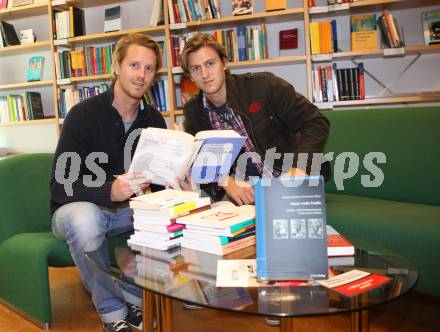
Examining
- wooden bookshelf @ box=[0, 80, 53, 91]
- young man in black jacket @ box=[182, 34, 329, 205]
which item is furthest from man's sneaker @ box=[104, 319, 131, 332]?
wooden bookshelf @ box=[0, 80, 53, 91]

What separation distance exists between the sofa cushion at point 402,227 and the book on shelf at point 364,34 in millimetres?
1413

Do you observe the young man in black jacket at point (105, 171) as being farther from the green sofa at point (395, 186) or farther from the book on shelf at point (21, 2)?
the book on shelf at point (21, 2)

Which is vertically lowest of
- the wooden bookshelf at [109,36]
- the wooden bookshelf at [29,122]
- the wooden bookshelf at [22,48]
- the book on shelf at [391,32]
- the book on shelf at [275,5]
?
the wooden bookshelf at [29,122]

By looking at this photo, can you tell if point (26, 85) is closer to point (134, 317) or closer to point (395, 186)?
point (134, 317)

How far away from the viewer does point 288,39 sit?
3.27 m

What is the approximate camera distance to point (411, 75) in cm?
309

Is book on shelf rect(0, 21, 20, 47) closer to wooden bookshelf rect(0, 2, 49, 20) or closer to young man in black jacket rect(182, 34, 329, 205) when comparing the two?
wooden bookshelf rect(0, 2, 49, 20)

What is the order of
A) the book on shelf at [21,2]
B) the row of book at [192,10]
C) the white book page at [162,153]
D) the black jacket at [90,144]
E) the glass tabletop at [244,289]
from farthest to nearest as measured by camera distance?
the book on shelf at [21,2] < the row of book at [192,10] < the black jacket at [90,144] < the white book page at [162,153] < the glass tabletop at [244,289]

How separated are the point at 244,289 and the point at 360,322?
408 mm

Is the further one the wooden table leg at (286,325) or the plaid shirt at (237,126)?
the plaid shirt at (237,126)

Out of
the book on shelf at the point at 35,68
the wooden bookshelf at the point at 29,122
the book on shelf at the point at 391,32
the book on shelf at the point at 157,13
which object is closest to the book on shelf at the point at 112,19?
the book on shelf at the point at 157,13

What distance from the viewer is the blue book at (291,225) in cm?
88

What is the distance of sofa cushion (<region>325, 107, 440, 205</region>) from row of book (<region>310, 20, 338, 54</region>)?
0.81 m

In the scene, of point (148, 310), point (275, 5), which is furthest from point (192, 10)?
point (148, 310)
